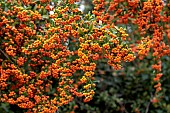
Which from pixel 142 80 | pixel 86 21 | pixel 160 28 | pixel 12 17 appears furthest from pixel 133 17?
pixel 142 80

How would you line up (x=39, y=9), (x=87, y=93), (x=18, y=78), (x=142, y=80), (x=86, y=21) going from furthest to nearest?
(x=142, y=80)
(x=39, y=9)
(x=18, y=78)
(x=86, y=21)
(x=87, y=93)

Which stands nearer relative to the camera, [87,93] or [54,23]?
[87,93]

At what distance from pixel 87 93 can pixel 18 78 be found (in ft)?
2.66

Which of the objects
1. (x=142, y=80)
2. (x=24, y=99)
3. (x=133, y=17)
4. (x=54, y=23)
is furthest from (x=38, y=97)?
(x=142, y=80)

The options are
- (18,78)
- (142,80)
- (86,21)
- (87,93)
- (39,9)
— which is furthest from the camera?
(142,80)

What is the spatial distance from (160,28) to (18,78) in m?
1.62

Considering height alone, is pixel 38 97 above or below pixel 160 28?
below

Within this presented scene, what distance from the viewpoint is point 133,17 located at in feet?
13.9

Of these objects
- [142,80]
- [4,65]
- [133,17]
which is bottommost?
[142,80]

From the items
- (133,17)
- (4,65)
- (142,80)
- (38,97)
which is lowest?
(142,80)

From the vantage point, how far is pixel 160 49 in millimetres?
4184

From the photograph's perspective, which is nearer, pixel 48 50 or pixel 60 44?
pixel 60 44

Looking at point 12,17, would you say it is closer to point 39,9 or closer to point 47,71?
point 39,9

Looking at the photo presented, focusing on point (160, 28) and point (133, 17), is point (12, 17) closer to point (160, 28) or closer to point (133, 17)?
point (133, 17)
